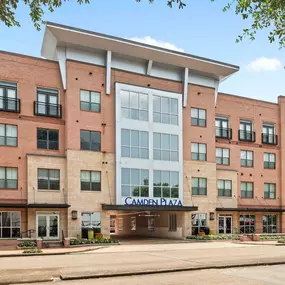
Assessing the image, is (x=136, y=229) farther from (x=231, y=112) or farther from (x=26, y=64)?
(x=26, y=64)

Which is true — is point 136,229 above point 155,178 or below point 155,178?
below

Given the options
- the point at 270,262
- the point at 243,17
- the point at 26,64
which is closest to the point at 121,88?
the point at 26,64

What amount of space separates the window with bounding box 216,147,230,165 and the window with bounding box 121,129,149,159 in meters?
9.29

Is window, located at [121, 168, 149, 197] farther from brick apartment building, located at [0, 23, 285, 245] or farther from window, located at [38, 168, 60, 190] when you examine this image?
window, located at [38, 168, 60, 190]

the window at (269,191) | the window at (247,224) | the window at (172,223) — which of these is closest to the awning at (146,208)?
the window at (172,223)

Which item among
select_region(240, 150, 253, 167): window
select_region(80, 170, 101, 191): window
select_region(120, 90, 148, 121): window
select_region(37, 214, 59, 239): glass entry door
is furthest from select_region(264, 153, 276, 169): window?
select_region(37, 214, 59, 239): glass entry door

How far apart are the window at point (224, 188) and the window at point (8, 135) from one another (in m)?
20.3

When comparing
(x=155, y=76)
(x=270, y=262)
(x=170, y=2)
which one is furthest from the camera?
(x=155, y=76)

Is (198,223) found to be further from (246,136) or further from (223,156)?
(246,136)

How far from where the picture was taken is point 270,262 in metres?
17.7

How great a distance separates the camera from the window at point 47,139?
3359 centimetres

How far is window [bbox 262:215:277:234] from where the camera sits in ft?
146

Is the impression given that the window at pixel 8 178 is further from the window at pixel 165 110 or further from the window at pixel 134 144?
the window at pixel 165 110

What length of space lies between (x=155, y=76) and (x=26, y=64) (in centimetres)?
1173
